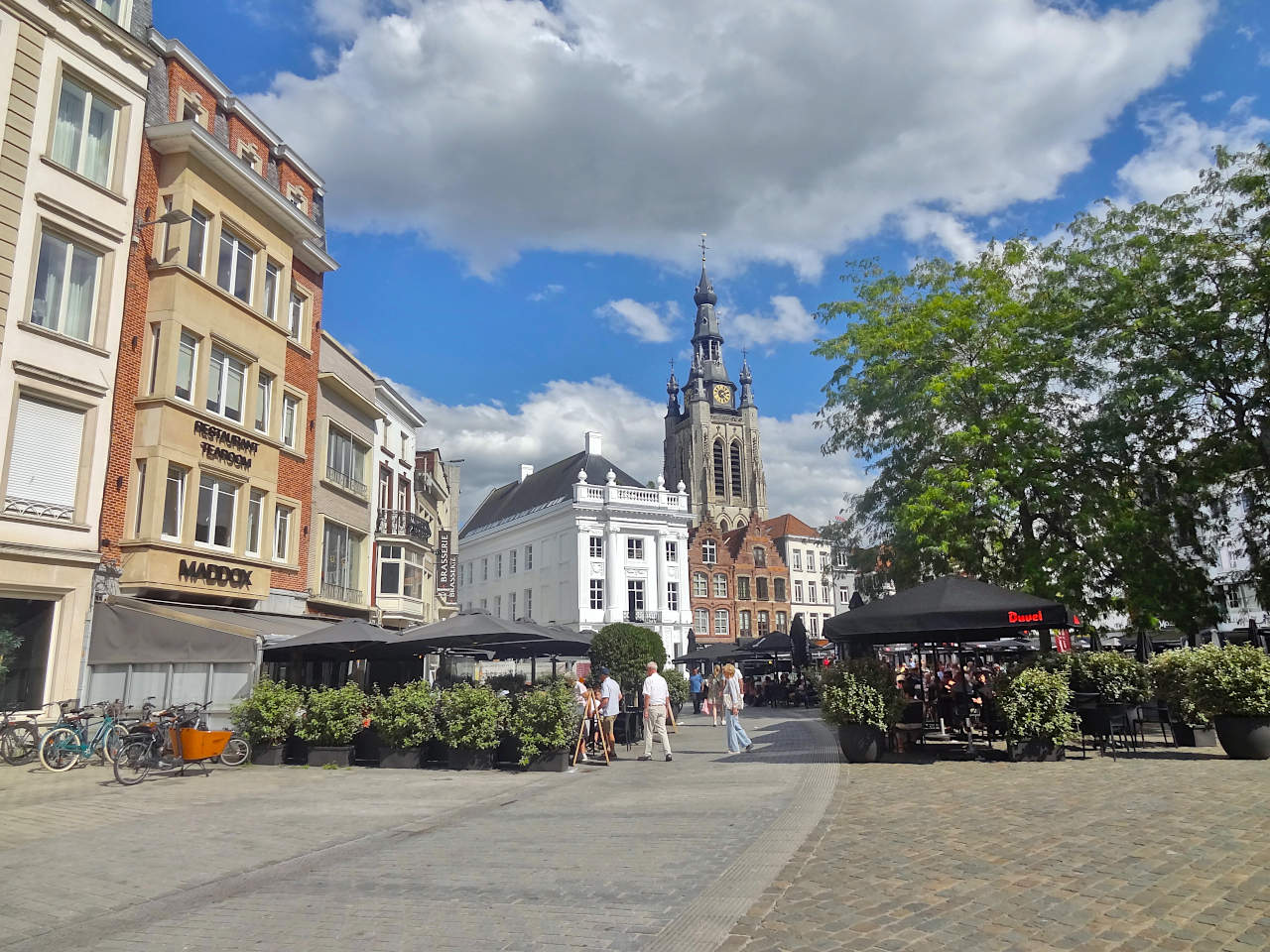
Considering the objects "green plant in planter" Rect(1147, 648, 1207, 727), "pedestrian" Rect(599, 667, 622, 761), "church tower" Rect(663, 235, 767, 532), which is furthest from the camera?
"church tower" Rect(663, 235, 767, 532)

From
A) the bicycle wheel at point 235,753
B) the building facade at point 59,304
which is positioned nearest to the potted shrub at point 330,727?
the bicycle wheel at point 235,753

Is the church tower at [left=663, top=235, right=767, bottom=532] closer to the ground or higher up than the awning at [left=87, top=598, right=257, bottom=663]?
higher up

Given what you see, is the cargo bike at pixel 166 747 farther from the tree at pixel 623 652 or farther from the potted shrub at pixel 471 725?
the tree at pixel 623 652

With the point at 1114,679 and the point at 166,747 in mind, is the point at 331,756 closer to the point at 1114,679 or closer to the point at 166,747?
the point at 166,747

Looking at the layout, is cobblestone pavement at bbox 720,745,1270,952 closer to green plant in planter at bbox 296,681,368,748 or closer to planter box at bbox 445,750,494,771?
planter box at bbox 445,750,494,771

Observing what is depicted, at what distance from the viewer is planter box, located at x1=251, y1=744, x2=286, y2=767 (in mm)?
15389

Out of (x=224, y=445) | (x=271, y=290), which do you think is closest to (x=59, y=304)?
(x=224, y=445)

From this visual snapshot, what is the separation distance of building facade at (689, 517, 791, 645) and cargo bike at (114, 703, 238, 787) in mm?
54085

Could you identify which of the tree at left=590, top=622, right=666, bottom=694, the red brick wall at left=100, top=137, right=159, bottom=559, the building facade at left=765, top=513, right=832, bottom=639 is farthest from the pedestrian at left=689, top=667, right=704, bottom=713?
the building facade at left=765, top=513, right=832, bottom=639

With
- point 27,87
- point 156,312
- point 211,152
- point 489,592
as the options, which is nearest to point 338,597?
point 156,312

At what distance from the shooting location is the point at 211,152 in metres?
19.5

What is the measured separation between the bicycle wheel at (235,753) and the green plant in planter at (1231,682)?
14958mm

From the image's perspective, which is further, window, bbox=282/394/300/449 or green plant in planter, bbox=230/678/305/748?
window, bbox=282/394/300/449

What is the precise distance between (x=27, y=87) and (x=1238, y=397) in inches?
1041
